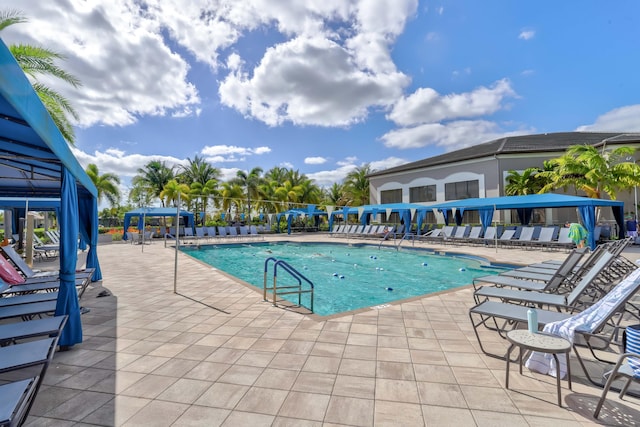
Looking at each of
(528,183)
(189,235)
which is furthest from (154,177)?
(528,183)

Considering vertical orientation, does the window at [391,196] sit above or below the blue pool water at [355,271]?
above

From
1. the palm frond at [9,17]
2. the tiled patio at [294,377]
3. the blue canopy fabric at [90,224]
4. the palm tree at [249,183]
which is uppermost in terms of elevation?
the palm frond at [9,17]

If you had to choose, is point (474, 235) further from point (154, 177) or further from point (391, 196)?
point (154, 177)

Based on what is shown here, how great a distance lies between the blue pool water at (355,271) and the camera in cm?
725

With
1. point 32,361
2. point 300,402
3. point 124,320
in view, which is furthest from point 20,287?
point 300,402

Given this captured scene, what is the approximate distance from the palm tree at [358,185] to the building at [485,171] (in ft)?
11.6

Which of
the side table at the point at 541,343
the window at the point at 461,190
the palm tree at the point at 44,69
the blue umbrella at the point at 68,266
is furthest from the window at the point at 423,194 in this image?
the blue umbrella at the point at 68,266

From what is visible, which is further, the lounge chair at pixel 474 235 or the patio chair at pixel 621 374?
the lounge chair at pixel 474 235

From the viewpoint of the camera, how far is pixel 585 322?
256cm

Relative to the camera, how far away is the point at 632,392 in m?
2.30

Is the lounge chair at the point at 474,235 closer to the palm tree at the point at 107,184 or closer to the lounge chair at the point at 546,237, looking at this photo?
the lounge chair at the point at 546,237

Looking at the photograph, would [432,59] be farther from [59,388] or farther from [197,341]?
[59,388]

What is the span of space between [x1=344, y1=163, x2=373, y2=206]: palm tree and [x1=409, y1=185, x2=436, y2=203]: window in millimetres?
6498

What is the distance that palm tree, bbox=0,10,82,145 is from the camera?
27.1ft
